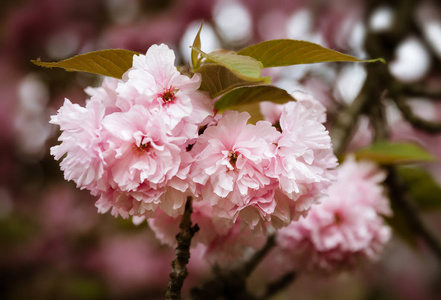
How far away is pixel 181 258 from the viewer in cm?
42

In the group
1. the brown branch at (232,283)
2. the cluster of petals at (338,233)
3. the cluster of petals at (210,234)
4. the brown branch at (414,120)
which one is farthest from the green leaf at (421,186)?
the cluster of petals at (210,234)

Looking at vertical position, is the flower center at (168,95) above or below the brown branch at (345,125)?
above

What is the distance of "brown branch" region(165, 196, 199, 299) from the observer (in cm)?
42

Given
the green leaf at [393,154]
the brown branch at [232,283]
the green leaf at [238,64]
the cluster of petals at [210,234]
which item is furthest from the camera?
the green leaf at [393,154]

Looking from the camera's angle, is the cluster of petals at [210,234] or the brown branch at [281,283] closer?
the cluster of petals at [210,234]

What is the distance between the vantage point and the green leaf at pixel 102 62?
0.39m

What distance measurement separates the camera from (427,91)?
1.01 meters

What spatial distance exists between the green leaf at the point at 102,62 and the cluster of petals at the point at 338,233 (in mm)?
359

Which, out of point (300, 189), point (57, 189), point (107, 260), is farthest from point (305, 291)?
point (300, 189)

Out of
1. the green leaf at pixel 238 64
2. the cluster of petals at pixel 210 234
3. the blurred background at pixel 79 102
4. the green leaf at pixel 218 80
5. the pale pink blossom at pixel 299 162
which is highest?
the green leaf at pixel 238 64

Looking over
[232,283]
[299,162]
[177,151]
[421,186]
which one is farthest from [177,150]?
[421,186]

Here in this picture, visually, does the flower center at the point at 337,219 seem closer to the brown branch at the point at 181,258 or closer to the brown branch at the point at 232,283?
the brown branch at the point at 232,283

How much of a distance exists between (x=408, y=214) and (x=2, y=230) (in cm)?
157

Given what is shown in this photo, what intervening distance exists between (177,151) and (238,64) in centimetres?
9
